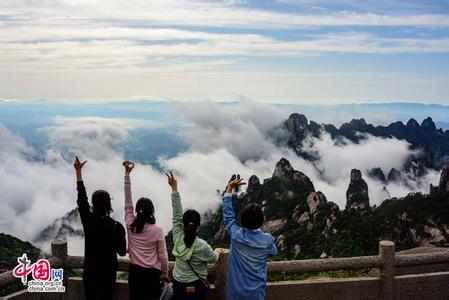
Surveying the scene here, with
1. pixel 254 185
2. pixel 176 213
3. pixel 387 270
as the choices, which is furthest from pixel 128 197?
pixel 254 185

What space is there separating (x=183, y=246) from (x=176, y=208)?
377 mm

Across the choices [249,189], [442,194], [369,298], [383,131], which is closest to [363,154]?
[383,131]

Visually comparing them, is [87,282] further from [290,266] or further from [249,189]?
[249,189]

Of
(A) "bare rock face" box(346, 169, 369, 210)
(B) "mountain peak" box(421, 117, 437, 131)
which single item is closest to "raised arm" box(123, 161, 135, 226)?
(A) "bare rock face" box(346, 169, 369, 210)

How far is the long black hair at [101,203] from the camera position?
489 centimetres

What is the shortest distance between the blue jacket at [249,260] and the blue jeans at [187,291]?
40 centimetres

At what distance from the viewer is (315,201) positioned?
2148 inches

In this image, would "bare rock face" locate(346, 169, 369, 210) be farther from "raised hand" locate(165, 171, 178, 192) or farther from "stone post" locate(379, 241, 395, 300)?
"raised hand" locate(165, 171, 178, 192)

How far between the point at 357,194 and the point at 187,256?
52309 mm

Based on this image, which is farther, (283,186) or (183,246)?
(283,186)

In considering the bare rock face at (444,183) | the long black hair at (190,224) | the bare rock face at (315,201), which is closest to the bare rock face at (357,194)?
the bare rock face at (315,201)

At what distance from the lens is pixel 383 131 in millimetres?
153625

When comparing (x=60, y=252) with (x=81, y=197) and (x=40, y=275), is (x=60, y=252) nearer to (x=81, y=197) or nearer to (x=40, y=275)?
(x=40, y=275)

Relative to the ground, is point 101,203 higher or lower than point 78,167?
lower
